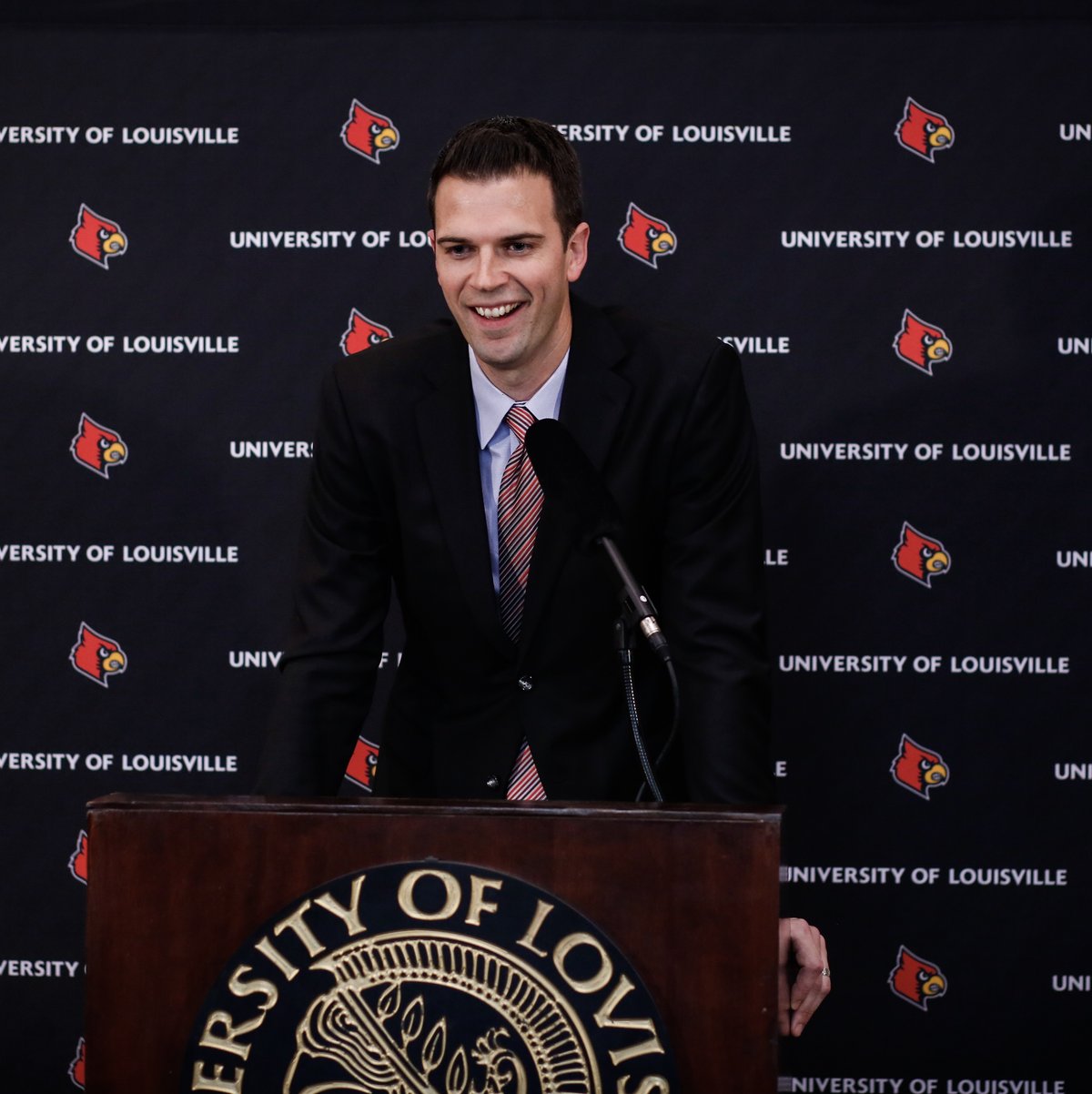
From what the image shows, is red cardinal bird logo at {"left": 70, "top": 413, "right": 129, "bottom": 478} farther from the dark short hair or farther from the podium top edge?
the podium top edge

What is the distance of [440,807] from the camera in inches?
48.2

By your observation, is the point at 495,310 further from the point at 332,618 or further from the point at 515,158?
the point at 332,618

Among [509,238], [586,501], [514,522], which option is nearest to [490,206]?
[509,238]

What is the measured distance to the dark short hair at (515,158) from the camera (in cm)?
184

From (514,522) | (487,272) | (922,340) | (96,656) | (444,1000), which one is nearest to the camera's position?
(444,1000)

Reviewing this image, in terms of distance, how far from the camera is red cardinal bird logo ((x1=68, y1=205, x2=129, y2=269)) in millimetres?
2855

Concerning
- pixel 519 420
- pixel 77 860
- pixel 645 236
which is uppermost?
pixel 645 236

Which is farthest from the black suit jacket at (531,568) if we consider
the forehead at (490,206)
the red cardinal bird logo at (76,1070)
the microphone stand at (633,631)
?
the red cardinal bird logo at (76,1070)

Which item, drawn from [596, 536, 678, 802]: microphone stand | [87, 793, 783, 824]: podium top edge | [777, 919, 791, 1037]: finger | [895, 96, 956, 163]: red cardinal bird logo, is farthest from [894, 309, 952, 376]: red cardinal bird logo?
[87, 793, 783, 824]: podium top edge

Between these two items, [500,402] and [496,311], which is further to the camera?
[500,402]

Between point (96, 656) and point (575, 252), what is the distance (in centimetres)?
147

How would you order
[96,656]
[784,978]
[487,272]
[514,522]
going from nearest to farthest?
[784,978] < [487,272] < [514,522] < [96,656]

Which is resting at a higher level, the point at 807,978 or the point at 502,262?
the point at 502,262

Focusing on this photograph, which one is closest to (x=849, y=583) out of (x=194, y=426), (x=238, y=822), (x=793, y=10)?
(x=793, y=10)
